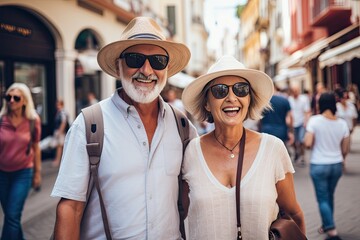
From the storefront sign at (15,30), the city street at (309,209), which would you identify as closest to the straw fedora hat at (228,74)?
the city street at (309,209)

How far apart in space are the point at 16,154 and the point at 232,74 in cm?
337

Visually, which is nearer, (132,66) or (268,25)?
(132,66)

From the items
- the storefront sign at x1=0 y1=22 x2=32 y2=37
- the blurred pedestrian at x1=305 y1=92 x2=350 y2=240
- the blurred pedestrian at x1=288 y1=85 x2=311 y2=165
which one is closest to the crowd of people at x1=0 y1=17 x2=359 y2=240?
the blurred pedestrian at x1=305 y1=92 x2=350 y2=240

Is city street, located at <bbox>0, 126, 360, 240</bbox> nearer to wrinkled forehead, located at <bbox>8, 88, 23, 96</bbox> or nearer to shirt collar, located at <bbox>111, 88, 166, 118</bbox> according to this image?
wrinkled forehead, located at <bbox>8, 88, 23, 96</bbox>

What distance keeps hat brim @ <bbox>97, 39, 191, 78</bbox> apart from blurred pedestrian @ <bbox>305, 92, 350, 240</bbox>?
10.6ft

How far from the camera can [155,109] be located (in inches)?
107

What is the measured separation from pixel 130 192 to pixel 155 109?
55 cm

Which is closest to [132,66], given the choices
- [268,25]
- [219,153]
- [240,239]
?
[219,153]

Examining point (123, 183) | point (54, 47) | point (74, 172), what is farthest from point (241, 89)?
point (54, 47)

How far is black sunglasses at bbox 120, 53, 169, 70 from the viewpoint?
263 centimetres

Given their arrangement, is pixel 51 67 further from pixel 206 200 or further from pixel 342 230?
pixel 206 200

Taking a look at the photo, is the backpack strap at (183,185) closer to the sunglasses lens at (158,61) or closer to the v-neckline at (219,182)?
the v-neckline at (219,182)

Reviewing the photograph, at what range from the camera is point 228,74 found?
2707 millimetres

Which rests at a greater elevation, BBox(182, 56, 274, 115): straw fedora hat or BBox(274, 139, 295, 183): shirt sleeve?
BBox(182, 56, 274, 115): straw fedora hat
